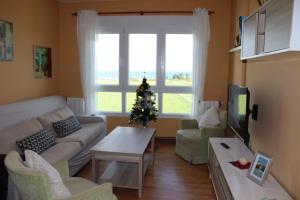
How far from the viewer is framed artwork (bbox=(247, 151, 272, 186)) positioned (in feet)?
7.00

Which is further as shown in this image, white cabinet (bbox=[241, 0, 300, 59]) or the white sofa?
the white sofa

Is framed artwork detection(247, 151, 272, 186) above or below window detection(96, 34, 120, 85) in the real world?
below

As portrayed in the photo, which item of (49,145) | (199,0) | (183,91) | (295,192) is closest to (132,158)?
(49,145)

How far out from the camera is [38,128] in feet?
10.9

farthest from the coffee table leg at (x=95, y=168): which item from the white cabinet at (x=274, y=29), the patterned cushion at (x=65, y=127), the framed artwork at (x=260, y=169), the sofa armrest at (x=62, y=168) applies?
the white cabinet at (x=274, y=29)

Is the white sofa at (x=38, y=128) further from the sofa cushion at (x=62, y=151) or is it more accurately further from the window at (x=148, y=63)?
the window at (x=148, y=63)

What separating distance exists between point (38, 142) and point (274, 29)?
2.63m

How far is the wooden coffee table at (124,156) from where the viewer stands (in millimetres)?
2932

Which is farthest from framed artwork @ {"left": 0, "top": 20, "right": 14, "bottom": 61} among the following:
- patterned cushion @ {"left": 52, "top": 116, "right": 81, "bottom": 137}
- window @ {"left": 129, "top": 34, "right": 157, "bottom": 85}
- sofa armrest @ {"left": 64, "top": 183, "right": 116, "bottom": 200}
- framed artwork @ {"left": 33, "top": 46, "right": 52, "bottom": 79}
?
sofa armrest @ {"left": 64, "top": 183, "right": 116, "bottom": 200}

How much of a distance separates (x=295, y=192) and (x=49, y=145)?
2622 millimetres

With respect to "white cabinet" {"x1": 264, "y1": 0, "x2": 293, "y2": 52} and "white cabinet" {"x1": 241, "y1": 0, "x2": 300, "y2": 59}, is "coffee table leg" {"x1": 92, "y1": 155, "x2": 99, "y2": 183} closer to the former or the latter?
"white cabinet" {"x1": 241, "y1": 0, "x2": 300, "y2": 59}

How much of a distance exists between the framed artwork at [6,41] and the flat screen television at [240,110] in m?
2.98

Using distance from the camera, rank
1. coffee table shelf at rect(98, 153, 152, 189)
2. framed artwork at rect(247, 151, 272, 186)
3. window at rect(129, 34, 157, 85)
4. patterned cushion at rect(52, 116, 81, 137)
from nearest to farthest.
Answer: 1. framed artwork at rect(247, 151, 272, 186)
2. coffee table shelf at rect(98, 153, 152, 189)
3. patterned cushion at rect(52, 116, 81, 137)
4. window at rect(129, 34, 157, 85)

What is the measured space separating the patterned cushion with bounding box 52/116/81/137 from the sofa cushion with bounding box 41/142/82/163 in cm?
36
